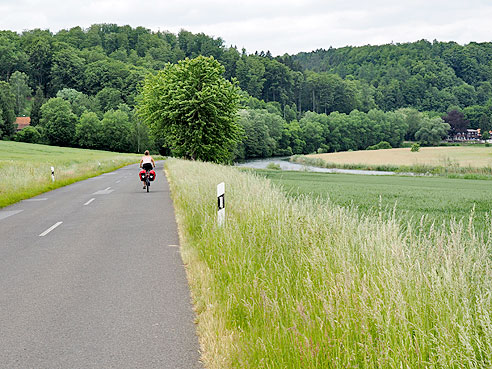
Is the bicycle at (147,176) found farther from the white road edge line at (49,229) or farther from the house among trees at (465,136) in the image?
the house among trees at (465,136)

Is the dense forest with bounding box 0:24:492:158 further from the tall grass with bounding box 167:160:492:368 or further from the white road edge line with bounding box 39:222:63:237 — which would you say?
the tall grass with bounding box 167:160:492:368

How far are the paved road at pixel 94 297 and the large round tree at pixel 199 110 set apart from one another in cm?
2894

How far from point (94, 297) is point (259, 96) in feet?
578

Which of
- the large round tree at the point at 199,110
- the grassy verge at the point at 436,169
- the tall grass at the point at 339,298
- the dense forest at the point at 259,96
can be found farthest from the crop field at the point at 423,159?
the tall grass at the point at 339,298

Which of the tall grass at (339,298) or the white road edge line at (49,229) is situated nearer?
the tall grass at (339,298)

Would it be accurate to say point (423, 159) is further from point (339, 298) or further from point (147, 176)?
point (339, 298)

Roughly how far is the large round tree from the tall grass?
1366 inches

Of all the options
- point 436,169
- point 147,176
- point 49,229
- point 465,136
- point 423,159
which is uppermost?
point 147,176

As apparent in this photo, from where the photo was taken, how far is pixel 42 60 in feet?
522

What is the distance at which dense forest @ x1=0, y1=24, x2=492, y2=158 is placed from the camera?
110m

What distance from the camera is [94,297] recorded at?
21.1 ft

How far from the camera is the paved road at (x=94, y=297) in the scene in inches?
181

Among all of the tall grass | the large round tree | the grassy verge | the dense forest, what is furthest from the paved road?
the dense forest

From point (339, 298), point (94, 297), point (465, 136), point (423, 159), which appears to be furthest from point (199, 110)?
point (465, 136)
